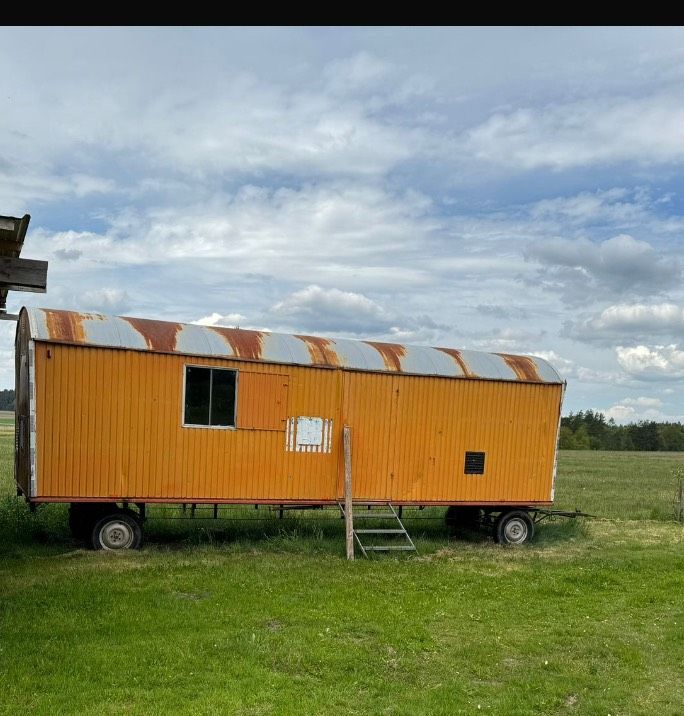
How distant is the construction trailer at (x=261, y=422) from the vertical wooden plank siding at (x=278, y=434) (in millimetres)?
22

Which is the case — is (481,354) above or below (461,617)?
above

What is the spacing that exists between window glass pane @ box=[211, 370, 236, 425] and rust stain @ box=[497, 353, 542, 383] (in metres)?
5.97

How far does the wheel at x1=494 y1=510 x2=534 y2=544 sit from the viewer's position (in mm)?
15008

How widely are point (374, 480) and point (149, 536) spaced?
4341mm

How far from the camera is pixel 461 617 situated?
901 cm

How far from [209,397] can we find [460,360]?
17.3ft

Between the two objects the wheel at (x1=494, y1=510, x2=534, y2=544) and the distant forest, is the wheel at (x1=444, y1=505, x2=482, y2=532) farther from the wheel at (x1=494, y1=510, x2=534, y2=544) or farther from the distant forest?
the distant forest

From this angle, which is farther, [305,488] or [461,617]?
[305,488]

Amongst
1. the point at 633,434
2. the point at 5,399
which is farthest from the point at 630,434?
the point at 5,399

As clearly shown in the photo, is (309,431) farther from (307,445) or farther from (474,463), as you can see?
(474,463)

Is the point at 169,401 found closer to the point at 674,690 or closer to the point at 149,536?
the point at 149,536

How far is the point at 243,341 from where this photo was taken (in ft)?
44.1

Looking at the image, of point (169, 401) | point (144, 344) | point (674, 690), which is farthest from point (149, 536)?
point (674, 690)

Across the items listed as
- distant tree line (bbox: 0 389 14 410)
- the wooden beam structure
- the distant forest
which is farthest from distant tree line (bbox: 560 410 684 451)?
the wooden beam structure
